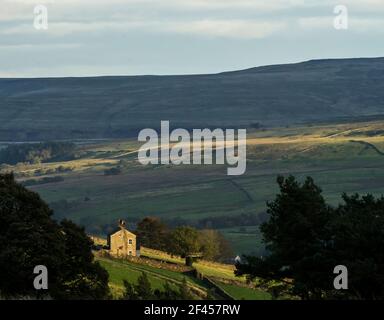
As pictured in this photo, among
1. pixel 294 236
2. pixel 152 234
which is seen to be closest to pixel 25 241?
pixel 294 236

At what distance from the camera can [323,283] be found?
3734cm

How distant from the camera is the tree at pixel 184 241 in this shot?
114 meters

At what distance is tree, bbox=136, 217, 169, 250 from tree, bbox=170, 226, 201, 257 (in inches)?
32.9

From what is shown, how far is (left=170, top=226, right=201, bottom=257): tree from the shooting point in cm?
11350

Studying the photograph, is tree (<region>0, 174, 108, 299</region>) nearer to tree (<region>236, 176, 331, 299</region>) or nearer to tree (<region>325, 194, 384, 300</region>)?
tree (<region>236, 176, 331, 299</region>)

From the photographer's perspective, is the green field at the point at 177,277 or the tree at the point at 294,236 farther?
the green field at the point at 177,277

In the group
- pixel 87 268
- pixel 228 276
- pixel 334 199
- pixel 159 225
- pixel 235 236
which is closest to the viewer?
pixel 87 268

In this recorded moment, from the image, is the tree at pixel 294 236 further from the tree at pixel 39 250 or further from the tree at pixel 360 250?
the tree at pixel 39 250

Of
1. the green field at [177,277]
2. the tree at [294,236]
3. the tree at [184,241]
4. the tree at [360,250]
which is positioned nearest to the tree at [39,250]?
the tree at [294,236]

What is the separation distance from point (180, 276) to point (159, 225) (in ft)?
132

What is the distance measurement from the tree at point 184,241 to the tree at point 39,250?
63.5 m
